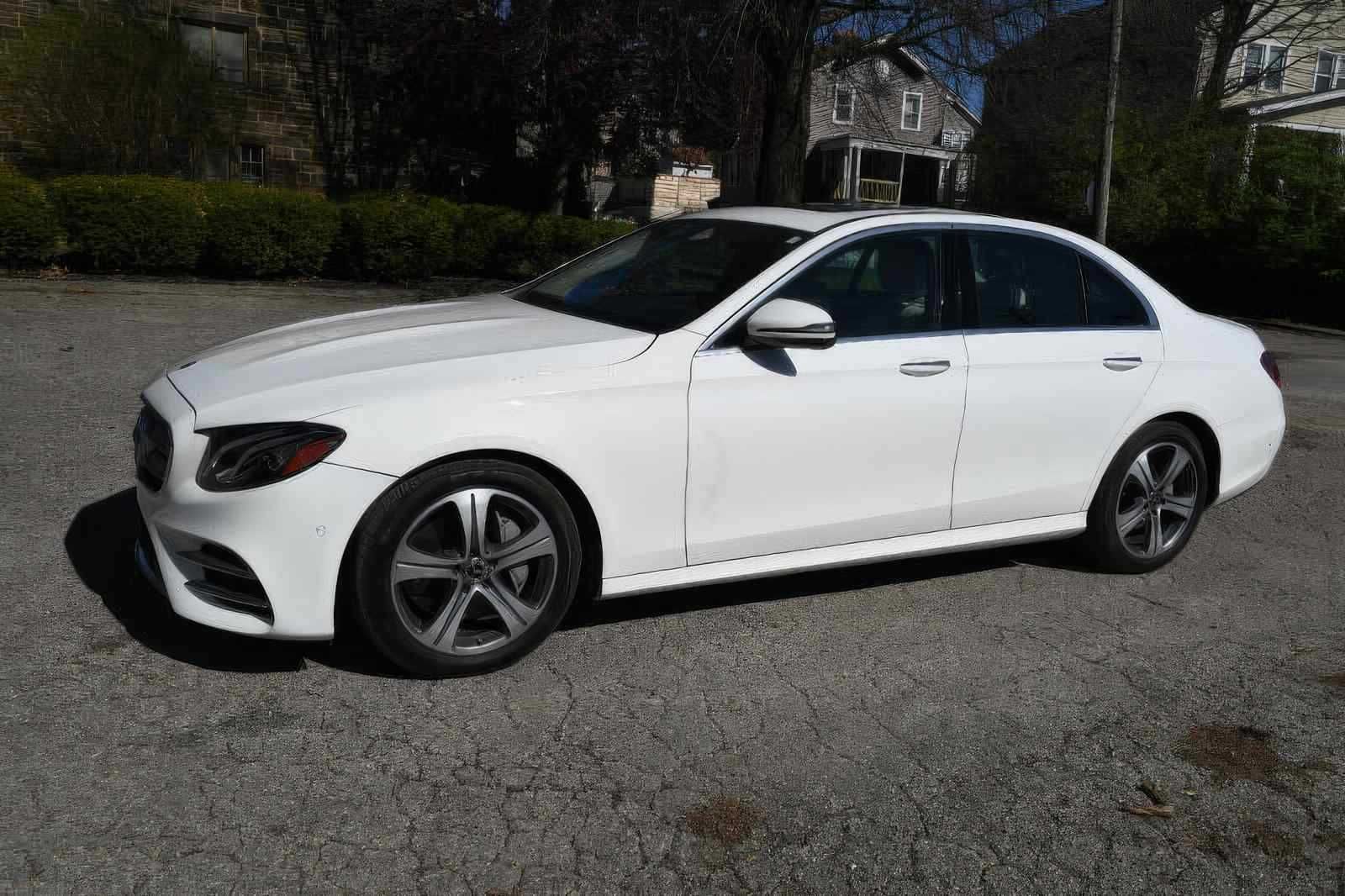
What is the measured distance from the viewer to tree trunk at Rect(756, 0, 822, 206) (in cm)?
1542

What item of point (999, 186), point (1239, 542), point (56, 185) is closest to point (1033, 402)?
point (1239, 542)

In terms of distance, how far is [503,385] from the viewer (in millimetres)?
4016

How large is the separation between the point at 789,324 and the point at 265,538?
194 centimetres

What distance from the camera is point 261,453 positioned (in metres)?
3.78

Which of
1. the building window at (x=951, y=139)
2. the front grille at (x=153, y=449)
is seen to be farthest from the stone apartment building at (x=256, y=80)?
the building window at (x=951, y=139)

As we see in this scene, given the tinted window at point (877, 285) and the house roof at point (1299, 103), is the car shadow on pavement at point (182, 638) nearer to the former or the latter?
the tinted window at point (877, 285)

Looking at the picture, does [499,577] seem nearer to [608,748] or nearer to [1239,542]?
[608,748]

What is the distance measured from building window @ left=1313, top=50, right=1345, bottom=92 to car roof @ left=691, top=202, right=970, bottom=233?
136 ft

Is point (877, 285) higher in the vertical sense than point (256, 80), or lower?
lower

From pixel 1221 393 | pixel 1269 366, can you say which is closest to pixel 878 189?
pixel 1269 366

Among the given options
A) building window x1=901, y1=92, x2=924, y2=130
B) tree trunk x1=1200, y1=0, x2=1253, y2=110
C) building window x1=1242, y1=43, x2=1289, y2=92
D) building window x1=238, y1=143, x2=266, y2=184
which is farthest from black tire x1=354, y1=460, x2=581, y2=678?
building window x1=901, y1=92, x2=924, y2=130

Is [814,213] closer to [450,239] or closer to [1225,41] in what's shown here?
[450,239]

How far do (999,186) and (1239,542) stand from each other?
26.2 meters

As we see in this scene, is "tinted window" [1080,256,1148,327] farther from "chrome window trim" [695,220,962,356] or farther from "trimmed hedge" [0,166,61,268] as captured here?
"trimmed hedge" [0,166,61,268]
